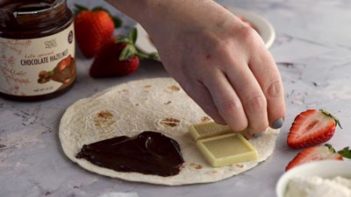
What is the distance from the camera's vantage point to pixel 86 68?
1673mm

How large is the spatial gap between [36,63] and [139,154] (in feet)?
1.05

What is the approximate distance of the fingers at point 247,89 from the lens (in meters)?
1.23

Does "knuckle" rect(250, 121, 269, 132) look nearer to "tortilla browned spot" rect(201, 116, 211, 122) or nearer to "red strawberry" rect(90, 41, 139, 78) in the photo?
"tortilla browned spot" rect(201, 116, 211, 122)

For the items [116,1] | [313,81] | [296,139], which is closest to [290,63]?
[313,81]

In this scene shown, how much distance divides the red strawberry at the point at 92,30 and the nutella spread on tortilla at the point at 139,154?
0.39 metres

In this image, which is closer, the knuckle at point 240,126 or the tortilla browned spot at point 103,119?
the knuckle at point 240,126

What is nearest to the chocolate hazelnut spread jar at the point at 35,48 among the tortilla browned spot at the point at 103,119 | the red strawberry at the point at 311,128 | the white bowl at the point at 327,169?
the tortilla browned spot at the point at 103,119

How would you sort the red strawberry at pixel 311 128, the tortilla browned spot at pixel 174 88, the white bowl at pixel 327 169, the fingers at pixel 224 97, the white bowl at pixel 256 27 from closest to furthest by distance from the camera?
the white bowl at pixel 327 169
the fingers at pixel 224 97
the red strawberry at pixel 311 128
the tortilla browned spot at pixel 174 88
the white bowl at pixel 256 27

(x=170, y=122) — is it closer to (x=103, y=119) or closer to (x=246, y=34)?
(x=103, y=119)

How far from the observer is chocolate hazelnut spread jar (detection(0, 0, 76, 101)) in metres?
1.42

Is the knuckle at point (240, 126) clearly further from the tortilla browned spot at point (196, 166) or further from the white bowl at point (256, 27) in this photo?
the white bowl at point (256, 27)

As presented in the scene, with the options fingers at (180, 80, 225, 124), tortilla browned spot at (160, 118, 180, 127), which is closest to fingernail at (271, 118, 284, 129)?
fingers at (180, 80, 225, 124)

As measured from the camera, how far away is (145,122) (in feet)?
4.71

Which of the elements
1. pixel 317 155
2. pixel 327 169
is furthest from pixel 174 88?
pixel 327 169
